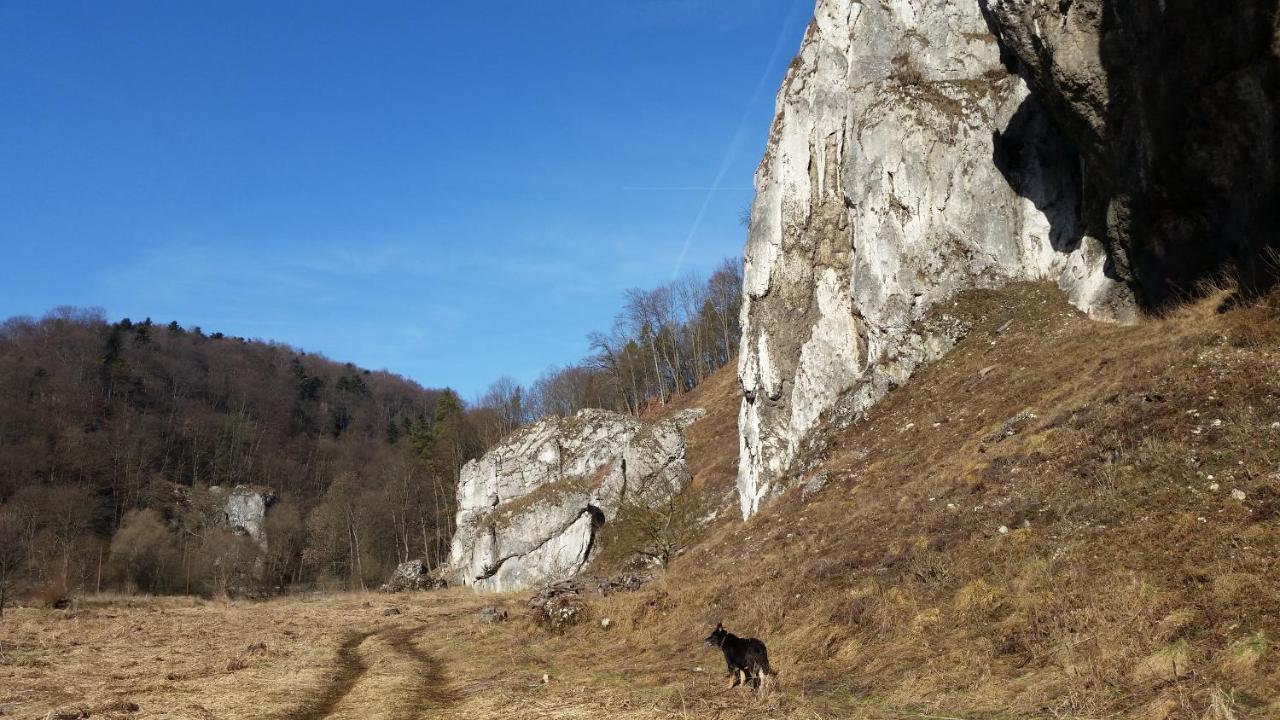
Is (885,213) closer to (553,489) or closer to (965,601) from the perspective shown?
(965,601)

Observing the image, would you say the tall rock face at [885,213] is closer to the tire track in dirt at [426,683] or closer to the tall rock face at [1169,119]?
the tall rock face at [1169,119]

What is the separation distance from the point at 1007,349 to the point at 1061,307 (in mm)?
2305

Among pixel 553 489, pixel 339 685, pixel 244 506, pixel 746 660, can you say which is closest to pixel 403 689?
pixel 339 685

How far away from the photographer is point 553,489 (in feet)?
180

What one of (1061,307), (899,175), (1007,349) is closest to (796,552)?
(1007,349)

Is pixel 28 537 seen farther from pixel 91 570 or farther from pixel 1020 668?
pixel 1020 668

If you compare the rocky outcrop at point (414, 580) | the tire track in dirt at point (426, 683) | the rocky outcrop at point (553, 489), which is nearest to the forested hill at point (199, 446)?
the rocky outcrop at point (414, 580)

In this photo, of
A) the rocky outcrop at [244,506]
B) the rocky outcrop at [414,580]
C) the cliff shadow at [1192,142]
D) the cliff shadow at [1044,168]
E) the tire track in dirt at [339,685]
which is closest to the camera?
the tire track in dirt at [339,685]

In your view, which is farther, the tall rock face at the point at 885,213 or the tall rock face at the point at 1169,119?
the tall rock face at the point at 885,213

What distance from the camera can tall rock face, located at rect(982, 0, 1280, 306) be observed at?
1512 centimetres

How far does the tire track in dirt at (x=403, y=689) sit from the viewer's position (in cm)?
1116

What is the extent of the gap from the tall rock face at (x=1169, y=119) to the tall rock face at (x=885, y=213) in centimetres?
316

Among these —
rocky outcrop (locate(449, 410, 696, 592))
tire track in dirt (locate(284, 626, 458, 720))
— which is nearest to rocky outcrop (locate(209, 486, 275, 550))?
rocky outcrop (locate(449, 410, 696, 592))

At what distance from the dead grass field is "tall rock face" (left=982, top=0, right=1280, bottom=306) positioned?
1.81 meters
